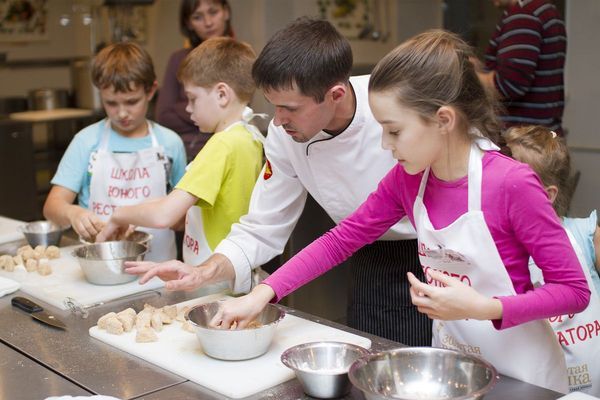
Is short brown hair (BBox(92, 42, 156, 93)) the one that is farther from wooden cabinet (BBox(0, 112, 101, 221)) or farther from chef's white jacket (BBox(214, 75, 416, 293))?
wooden cabinet (BBox(0, 112, 101, 221))

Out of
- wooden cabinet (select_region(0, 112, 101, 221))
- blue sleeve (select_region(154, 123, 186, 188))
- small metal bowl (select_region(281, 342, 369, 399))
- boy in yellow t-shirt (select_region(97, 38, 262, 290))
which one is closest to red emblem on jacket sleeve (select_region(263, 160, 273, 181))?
boy in yellow t-shirt (select_region(97, 38, 262, 290))

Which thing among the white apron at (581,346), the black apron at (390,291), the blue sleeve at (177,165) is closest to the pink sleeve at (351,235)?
the black apron at (390,291)

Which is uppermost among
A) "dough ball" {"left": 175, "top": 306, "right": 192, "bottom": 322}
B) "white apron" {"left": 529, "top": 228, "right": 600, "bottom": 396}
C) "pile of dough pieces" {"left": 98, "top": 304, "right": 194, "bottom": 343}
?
"pile of dough pieces" {"left": 98, "top": 304, "right": 194, "bottom": 343}

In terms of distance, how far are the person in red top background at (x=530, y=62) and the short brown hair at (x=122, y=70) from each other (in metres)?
1.20

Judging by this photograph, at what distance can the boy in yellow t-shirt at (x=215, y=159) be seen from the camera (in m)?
1.94

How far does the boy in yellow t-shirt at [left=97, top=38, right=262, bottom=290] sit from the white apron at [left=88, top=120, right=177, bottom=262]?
0.35 metres

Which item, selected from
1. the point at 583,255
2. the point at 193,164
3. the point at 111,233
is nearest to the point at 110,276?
the point at 111,233

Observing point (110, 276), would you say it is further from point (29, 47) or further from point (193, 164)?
point (29, 47)

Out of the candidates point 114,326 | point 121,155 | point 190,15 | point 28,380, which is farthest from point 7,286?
point 190,15

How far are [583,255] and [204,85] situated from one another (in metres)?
1.04

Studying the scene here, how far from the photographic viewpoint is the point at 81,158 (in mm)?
2432

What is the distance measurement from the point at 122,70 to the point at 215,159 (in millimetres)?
575

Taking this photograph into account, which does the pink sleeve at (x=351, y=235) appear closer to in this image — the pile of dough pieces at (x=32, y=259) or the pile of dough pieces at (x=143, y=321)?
the pile of dough pieces at (x=143, y=321)

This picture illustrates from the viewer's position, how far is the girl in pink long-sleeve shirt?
1.32m
